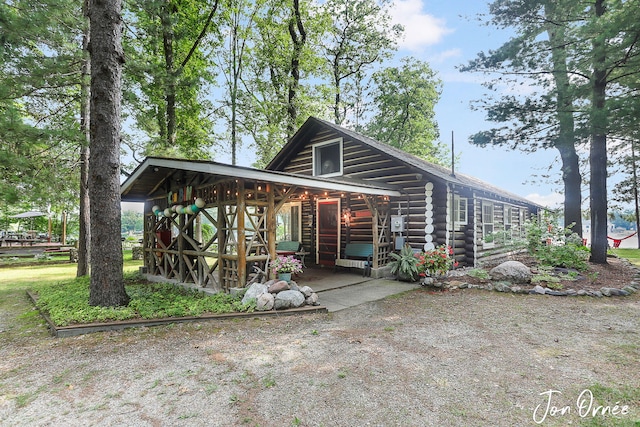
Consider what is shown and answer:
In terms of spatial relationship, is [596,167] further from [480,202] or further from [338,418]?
[338,418]

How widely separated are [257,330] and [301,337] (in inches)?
31.0

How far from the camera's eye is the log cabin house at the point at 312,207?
258 inches

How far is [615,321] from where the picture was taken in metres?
4.97

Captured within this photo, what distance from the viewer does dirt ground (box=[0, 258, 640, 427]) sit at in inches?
100

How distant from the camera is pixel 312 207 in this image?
39.3ft

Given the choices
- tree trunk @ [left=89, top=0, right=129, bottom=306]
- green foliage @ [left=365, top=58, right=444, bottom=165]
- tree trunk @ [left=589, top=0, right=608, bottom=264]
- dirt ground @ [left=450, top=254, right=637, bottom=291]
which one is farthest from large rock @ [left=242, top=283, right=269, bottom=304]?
green foliage @ [left=365, top=58, right=444, bottom=165]

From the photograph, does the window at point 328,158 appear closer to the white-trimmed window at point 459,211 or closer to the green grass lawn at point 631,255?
the white-trimmed window at point 459,211

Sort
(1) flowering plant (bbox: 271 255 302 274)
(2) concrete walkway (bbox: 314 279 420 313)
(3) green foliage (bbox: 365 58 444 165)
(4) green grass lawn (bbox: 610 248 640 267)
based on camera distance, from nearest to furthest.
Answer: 1. (2) concrete walkway (bbox: 314 279 420 313)
2. (1) flowering plant (bbox: 271 255 302 274)
3. (4) green grass lawn (bbox: 610 248 640 267)
4. (3) green foliage (bbox: 365 58 444 165)

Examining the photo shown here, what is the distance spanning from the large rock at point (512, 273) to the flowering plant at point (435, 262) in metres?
1.20

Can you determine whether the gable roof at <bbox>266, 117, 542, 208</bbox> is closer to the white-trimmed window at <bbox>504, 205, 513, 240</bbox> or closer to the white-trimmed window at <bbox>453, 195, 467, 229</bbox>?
the white-trimmed window at <bbox>453, 195, 467, 229</bbox>

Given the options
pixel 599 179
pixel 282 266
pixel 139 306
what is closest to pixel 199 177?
pixel 282 266
